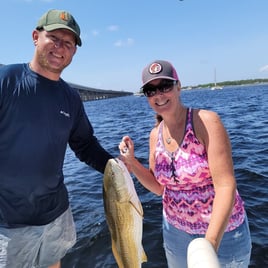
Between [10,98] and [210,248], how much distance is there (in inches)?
93.2

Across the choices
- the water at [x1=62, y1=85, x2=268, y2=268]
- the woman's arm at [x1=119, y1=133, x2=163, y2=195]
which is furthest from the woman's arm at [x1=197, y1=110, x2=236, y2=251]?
the water at [x1=62, y1=85, x2=268, y2=268]

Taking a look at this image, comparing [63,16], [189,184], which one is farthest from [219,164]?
[63,16]

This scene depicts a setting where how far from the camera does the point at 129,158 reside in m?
3.43

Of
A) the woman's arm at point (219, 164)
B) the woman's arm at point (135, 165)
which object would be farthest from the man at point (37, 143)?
the woman's arm at point (219, 164)

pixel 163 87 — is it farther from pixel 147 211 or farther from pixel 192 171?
pixel 147 211

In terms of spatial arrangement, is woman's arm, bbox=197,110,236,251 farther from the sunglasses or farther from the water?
the water

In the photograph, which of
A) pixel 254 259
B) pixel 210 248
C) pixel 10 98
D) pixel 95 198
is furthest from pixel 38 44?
pixel 95 198

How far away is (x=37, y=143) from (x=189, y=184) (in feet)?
5.31

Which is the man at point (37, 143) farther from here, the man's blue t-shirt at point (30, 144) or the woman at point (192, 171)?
the woman at point (192, 171)

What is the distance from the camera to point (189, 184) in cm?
303

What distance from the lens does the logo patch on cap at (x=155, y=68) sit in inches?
117

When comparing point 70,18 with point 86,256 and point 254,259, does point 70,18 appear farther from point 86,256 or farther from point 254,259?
point 254,259

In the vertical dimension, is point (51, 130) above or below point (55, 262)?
above

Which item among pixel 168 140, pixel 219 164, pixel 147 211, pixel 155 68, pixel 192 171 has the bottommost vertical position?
pixel 147 211
